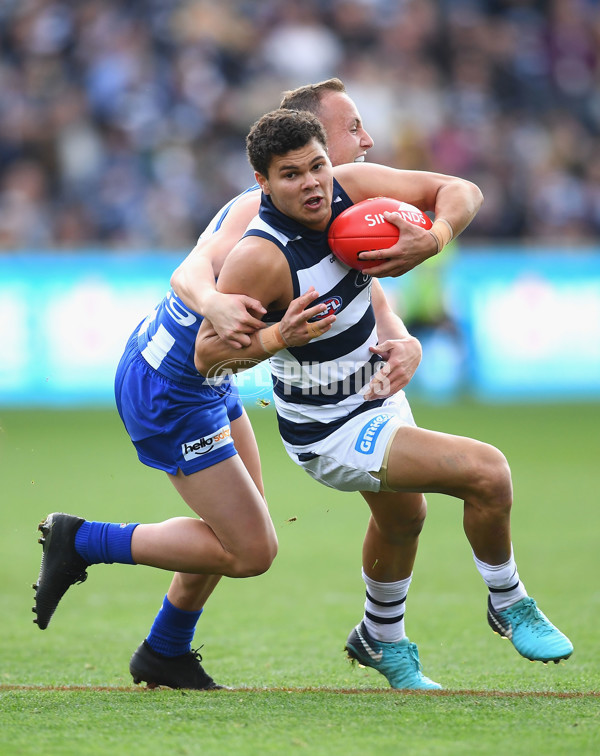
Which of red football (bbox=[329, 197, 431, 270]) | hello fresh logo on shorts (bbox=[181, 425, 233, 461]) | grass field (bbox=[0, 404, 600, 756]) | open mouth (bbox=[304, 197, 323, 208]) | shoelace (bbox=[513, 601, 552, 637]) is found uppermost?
open mouth (bbox=[304, 197, 323, 208])

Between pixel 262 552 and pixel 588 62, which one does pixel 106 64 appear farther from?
pixel 262 552

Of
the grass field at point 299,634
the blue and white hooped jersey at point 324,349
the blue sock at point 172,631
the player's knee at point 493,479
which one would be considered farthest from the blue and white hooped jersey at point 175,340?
the grass field at point 299,634

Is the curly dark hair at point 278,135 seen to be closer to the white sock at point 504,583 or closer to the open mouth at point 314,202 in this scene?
the open mouth at point 314,202

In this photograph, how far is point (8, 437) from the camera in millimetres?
12102

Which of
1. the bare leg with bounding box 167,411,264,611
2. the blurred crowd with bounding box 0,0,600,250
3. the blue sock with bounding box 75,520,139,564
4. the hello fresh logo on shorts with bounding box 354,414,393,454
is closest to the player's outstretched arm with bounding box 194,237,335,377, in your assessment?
the hello fresh logo on shorts with bounding box 354,414,393,454

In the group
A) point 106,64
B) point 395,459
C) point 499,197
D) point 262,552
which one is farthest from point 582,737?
point 106,64

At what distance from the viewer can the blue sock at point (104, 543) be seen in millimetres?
4648

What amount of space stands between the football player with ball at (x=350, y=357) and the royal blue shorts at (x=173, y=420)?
28 cm

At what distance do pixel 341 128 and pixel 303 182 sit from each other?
732 millimetres

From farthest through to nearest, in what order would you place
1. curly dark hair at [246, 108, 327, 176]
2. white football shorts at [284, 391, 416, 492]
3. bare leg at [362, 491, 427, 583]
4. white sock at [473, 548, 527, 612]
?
bare leg at [362, 491, 427, 583] < white sock at [473, 548, 527, 612] < white football shorts at [284, 391, 416, 492] < curly dark hair at [246, 108, 327, 176]

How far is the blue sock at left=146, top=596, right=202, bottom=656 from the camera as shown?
4930mm

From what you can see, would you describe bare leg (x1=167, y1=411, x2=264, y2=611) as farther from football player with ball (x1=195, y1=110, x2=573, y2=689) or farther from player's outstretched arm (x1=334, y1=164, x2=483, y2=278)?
player's outstretched arm (x1=334, y1=164, x2=483, y2=278)

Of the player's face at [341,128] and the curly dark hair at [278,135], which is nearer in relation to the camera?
the curly dark hair at [278,135]

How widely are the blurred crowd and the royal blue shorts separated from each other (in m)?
10.4
